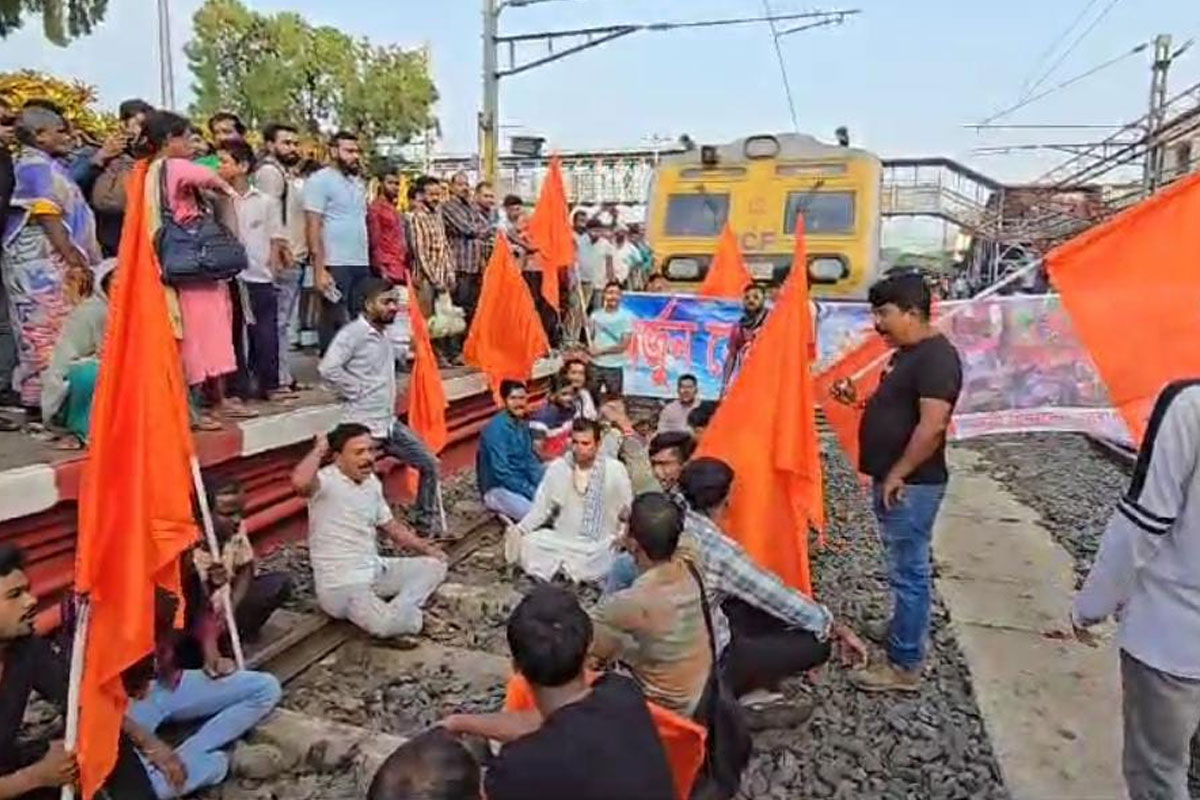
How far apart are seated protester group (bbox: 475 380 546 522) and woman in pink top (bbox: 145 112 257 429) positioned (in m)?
1.89

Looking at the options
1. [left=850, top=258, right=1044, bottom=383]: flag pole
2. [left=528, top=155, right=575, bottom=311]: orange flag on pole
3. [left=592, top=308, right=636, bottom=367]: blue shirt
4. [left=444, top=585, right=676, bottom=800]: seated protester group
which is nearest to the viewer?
[left=444, top=585, right=676, bottom=800]: seated protester group

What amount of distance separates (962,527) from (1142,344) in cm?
450

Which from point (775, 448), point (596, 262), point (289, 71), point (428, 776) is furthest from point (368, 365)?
point (289, 71)

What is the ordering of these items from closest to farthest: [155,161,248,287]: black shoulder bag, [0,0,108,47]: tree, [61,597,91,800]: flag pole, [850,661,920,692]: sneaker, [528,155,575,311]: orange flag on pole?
[61,597,91,800]: flag pole → [850,661,920,692]: sneaker → [155,161,248,287]: black shoulder bag → [528,155,575,311]: orange flag on pole → [0,0,108,47]: tree

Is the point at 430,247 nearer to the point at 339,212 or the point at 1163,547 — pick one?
the point at 339,212

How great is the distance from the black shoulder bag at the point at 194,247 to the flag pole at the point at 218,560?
160 centimetres

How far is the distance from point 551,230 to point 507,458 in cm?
377

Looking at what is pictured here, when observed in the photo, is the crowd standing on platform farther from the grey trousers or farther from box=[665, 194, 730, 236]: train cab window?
box=[665, 194, 730, 236]: train cab window

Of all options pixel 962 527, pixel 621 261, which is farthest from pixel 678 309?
pixel 962 527

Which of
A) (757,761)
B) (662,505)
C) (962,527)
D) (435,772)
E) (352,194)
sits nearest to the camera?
(435,772)

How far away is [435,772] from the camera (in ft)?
7.75

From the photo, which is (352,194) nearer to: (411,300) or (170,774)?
(411,300)

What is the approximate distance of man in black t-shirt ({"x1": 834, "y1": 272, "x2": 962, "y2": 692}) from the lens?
15.1 ft

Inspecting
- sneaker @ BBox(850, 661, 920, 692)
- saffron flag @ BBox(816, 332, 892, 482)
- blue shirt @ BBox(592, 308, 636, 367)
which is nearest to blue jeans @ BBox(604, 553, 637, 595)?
sneaker @ BBox(850, 661, 920, 692)
